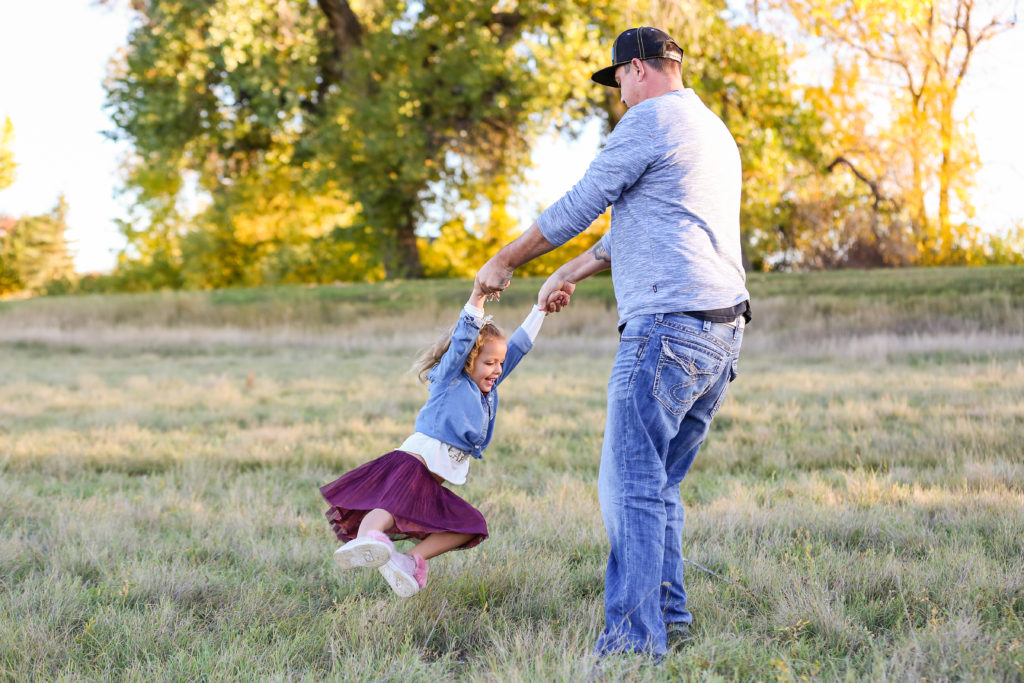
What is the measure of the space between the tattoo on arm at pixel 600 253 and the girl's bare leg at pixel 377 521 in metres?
1.33

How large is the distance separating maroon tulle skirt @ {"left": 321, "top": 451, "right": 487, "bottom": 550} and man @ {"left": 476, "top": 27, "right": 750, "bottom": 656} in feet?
2.45

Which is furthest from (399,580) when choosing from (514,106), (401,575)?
(514,106)

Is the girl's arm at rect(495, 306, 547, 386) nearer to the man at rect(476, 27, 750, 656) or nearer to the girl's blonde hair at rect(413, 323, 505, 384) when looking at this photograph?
the girl's blonde hair at rect(413, 323, 505, 384)

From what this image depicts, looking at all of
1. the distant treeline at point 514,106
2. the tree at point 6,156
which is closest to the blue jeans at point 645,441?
the distant treeline at point 514,106

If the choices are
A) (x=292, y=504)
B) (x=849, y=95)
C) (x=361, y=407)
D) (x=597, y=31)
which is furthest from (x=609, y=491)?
(x=849, y=95)

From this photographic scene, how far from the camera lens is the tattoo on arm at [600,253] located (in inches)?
134

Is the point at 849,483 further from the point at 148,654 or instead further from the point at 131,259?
the point at 131,259

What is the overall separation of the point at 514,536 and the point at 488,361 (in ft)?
4.11

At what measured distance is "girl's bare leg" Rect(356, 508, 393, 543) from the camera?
3.27m

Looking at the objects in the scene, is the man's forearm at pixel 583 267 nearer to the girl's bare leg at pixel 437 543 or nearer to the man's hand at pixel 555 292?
the man's hand at pixel 555 292

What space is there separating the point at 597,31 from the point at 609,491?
1543 centimetres

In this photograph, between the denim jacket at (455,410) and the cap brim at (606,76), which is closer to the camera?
the cap brim at (606,76)

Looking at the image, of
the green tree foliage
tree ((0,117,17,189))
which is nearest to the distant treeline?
tree ((0,117,17,189))

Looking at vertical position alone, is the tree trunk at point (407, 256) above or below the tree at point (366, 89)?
below
